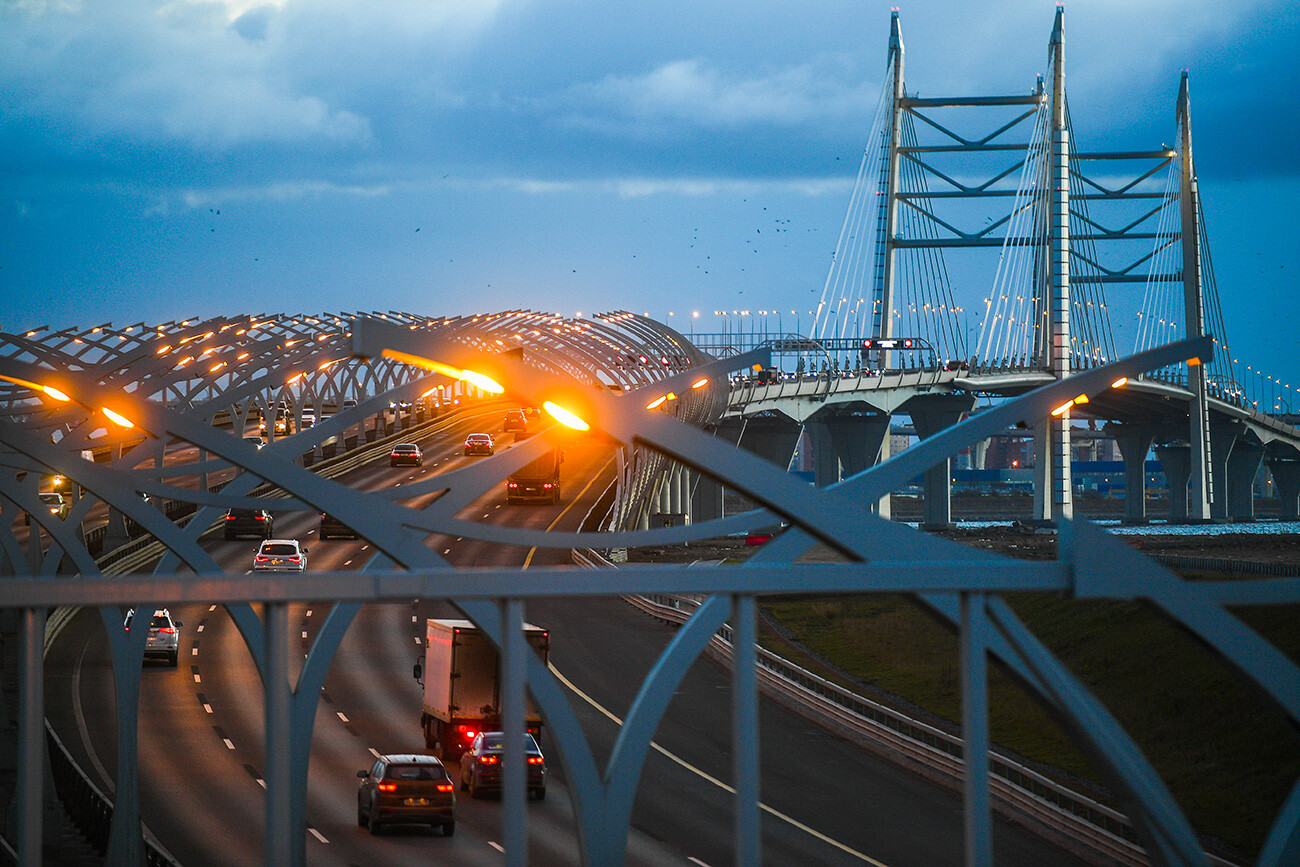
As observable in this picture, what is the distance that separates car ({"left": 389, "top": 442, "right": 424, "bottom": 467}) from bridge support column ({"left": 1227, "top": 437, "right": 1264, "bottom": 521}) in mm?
75508

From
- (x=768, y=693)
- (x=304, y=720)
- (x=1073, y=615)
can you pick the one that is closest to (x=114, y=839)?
(x=304, y=720)

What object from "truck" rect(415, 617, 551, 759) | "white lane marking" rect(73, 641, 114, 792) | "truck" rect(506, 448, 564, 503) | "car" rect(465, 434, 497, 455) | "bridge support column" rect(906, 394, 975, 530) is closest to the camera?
"white lane marking" rect(73, 641, 114, 792)

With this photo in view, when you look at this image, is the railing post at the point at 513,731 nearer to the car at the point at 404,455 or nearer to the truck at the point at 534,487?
the truck at the point at 534,487

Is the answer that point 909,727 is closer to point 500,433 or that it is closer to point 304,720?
point 304,720

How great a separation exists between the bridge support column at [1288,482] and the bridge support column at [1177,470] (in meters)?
14.6

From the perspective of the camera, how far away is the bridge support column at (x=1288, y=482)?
144750 mm

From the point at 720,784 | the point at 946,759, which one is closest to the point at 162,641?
the point at 720,784

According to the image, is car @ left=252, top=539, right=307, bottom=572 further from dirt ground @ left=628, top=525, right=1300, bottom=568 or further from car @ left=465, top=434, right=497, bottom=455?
car @ left=465, top=434, right=497, bottom=455

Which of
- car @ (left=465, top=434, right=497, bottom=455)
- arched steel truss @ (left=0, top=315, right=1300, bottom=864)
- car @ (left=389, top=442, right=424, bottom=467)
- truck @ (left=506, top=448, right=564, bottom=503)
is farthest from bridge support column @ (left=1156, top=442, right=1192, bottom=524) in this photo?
arched steel truss @ (left=0, top=315, right=1300, bottom=864)

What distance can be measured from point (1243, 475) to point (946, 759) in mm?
110072

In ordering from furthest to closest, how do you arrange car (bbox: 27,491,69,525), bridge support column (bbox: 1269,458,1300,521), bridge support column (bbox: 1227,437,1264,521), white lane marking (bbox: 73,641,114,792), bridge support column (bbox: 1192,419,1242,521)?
1. bridge support column (bbox: 1269,458,1300,521)
2. bridge support column (bbox: 1227,437,1264,521)
3. bridge support column (bbox: 1192,419,1242,521)
4. car (bbox: 27,491,69,525)
5. white lane marking (bbox: 73,641,114,792)

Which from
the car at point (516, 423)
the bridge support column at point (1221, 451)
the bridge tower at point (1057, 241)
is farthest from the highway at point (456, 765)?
the bridge support column at point (1221, 451)

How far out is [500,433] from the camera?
10088 cm

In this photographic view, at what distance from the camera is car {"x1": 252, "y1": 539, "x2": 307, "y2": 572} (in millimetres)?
48656
